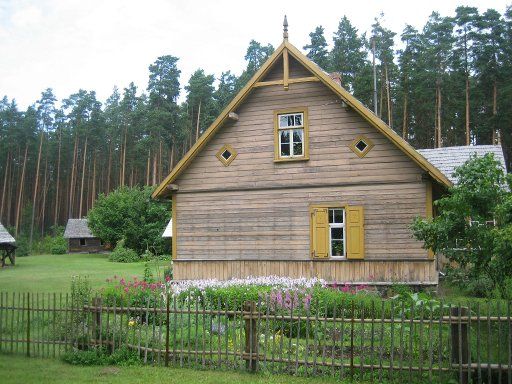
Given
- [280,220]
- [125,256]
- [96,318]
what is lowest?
[125,256]

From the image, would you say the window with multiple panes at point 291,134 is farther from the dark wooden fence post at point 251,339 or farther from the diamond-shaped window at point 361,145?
the dark wooden fence post at point 251,339

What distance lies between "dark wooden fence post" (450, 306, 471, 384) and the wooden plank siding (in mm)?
8420

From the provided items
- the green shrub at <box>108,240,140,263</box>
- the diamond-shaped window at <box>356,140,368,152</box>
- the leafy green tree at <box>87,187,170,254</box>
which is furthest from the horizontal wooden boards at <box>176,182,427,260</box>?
the leafy green tree at <box>87,187,170,254</box>

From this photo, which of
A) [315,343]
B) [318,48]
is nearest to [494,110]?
[318,48]

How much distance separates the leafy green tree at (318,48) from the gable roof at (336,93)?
36.7 m

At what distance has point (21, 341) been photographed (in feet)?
36.3

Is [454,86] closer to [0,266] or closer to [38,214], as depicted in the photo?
[0,266]

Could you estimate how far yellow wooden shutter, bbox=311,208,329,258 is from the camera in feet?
57.8

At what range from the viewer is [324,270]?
1759 cm

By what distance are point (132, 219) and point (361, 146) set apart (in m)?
34.8

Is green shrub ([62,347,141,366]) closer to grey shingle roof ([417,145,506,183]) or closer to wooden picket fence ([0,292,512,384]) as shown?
wooden picket fence ([0,292,512,384])

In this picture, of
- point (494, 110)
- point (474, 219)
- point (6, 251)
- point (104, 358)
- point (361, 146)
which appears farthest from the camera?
point (494, 110)

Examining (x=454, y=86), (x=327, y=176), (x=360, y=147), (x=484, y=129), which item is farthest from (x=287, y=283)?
(x=454, y=86)

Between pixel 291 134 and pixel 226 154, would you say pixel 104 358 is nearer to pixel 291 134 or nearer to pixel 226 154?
pixel 226 154
